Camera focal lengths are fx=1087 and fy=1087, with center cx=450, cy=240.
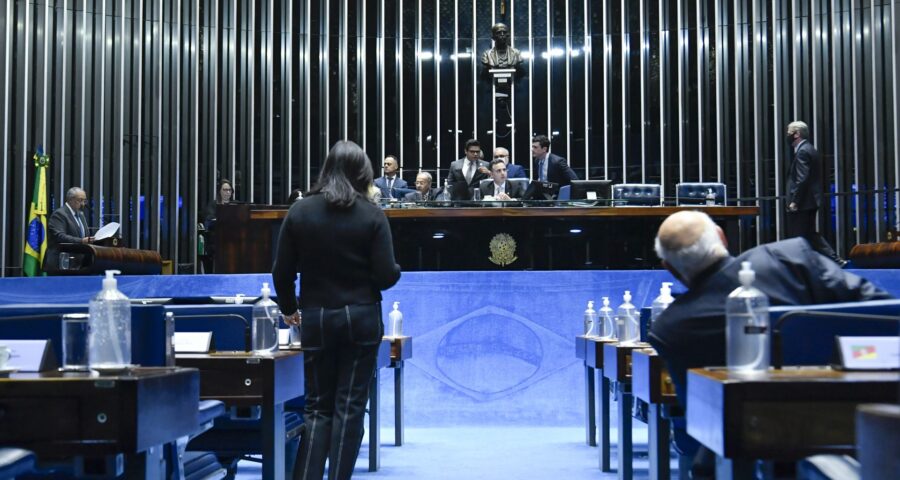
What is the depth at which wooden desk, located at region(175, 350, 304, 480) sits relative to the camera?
3459 millimetres

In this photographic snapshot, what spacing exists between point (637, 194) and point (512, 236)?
4.66 feet

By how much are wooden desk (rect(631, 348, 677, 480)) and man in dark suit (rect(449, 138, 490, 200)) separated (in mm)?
6433

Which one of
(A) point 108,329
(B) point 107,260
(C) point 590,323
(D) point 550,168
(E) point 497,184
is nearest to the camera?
(A) point 108,329

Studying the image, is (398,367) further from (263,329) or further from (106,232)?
(106,232)

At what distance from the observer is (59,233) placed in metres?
10.3

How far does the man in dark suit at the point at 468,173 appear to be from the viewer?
10.2 meters

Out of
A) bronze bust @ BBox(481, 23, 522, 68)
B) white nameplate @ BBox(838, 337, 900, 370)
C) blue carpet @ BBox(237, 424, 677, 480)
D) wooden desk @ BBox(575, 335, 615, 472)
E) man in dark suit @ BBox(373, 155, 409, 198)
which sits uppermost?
bronze bust @ BBox(481, 23, 522, 68)

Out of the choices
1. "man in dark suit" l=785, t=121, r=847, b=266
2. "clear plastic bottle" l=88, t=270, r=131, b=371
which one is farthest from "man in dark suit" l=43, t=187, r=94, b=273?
"clear plastic bottle" l=88, t=270, r=131, b=371

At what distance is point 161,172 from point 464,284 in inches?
276

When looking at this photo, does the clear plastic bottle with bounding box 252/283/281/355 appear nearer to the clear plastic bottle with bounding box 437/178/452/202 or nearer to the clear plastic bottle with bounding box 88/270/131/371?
the clear plastic bottle with bounding box 88/270/131/371

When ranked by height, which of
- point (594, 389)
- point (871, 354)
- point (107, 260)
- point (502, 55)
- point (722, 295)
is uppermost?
point (502, 55)

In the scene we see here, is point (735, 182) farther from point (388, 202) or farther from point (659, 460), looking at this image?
point (659, 460)

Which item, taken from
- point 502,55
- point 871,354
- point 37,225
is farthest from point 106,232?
point 871,354

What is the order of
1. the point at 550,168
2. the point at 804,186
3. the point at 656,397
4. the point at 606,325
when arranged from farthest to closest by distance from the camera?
the point at 550,168 → the point at 804,186 → the point at 606,325 → the point at 656,397
